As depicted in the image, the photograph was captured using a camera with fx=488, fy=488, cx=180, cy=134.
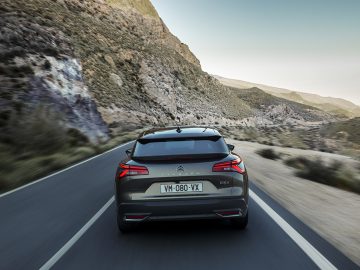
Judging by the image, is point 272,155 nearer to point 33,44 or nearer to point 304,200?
point 304,200

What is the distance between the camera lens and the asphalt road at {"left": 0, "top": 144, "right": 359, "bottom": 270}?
5.31 m

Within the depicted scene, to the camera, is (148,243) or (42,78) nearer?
(148,243)

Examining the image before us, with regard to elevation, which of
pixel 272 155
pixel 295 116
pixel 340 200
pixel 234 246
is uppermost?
pixel 234 246

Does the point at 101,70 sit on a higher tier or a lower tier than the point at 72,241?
lower

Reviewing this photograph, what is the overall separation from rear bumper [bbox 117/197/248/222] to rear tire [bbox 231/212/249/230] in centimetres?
38

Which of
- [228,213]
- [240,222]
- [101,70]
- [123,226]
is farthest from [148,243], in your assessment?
[101,70]

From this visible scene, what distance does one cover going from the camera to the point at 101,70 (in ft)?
204

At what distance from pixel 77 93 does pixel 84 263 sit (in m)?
29.8

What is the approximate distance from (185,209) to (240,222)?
969mm

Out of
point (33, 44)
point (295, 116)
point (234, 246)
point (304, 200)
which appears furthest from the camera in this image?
point (295, 116)

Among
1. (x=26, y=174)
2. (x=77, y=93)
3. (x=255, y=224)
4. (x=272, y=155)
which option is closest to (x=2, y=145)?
(x=26, y=174)

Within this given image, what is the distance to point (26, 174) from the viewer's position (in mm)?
13523

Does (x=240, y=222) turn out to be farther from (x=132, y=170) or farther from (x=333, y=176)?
(x=333, y=176)

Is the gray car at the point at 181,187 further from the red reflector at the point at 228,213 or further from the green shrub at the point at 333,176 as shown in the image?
the green shrub at the point at 333,176
